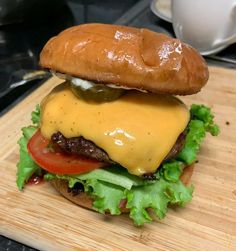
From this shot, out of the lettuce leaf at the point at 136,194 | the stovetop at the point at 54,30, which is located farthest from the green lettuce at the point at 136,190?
the stovetop at the point at 54,30

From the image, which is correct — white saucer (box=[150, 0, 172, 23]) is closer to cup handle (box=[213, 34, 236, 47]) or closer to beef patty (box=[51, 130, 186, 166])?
cup handle (box=[213, 34, 236, 47])

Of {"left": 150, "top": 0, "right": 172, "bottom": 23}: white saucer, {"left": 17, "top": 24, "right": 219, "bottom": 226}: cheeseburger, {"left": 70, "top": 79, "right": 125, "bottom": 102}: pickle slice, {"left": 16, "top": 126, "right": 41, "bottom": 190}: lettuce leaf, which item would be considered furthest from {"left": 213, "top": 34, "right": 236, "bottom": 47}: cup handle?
{"left": 16, "top": 126, "right": 41, "bottom": 190}: lettuce leaf

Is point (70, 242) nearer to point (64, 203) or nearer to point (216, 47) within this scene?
point (64, 203)

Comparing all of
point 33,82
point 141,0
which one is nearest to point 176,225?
point 33,82

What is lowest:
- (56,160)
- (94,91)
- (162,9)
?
(162,9)

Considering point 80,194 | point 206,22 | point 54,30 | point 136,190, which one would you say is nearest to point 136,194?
point 136,190

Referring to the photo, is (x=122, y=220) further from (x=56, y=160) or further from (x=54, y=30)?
(x=54, y=30)
